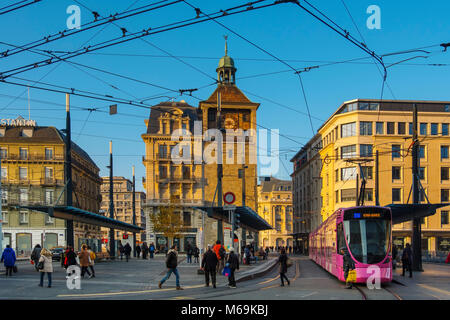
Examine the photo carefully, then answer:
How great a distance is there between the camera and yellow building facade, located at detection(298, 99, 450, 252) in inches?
2655

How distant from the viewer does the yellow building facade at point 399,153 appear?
67.4m

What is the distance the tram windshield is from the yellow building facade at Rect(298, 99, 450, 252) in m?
47.4

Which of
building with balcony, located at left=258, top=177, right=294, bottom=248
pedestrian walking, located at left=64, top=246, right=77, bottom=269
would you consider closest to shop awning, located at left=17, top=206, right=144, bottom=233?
pedestrian walking, located at left=64, top=246, right=77, bottom=269

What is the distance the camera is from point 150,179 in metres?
76.9

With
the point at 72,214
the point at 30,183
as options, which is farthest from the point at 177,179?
the point at 72,214

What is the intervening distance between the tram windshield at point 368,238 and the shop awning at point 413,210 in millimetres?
5257

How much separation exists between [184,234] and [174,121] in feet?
53.3

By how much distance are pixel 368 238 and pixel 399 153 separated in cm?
5045

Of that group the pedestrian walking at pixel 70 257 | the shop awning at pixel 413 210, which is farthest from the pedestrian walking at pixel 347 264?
the pedestrian walking at pixel 70 257

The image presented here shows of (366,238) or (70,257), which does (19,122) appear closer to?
(70,257)

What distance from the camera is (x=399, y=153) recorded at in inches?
2655

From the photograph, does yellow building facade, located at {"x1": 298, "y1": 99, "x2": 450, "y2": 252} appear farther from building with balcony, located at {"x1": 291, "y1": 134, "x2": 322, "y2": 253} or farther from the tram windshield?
the tram windshield
